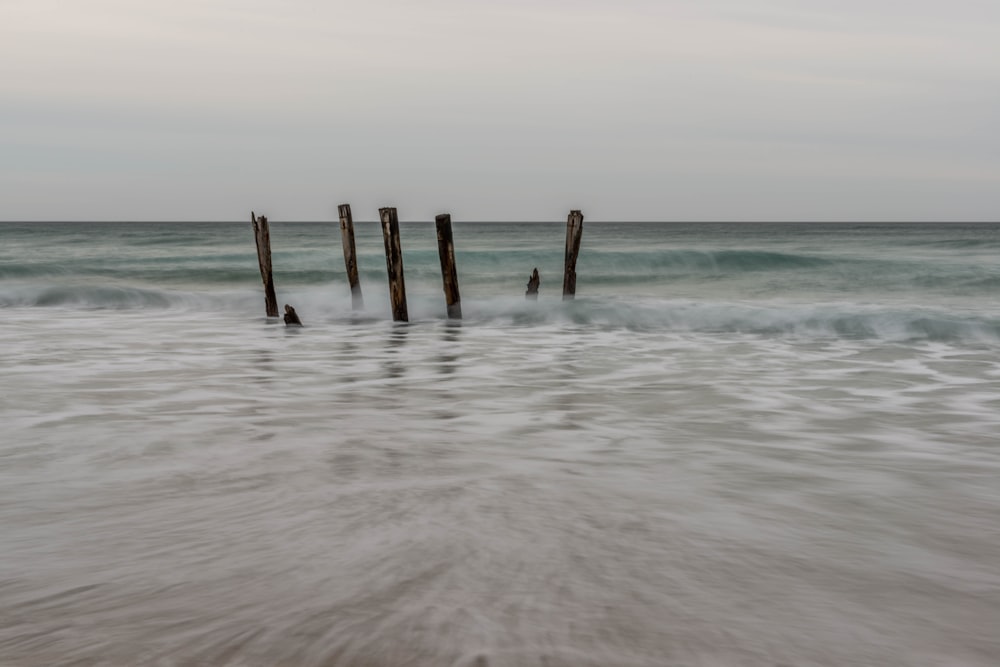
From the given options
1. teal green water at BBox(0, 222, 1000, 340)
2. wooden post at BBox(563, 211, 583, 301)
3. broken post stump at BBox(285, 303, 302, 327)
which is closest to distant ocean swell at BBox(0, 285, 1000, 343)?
teal green water at BBox(0, 222, 1000, 340)

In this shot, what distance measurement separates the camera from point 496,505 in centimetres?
477

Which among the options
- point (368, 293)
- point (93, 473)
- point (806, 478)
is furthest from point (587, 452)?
point (368, 293)

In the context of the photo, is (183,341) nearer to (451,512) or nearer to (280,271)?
(451,512)

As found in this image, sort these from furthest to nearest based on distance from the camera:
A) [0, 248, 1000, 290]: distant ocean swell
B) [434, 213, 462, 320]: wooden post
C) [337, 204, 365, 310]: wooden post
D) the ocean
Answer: [0, 248, 1000, 290]: distant ocean swell < [337, 204, 365, 310]: wooden post < [434, 213, 462, 320]: wooden post < the ocean

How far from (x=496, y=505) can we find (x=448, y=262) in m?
10.9

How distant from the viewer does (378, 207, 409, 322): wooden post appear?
14609mm

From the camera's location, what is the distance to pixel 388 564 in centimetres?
380

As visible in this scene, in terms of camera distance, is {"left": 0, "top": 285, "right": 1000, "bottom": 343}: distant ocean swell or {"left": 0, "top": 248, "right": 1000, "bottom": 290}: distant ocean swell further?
{"left": 0, "top": 248, "right": 1000, "bottom": 290}: distant ocean swell

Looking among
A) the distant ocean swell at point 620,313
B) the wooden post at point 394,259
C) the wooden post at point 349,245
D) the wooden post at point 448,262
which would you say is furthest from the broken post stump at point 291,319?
the wooden post at point 448,262

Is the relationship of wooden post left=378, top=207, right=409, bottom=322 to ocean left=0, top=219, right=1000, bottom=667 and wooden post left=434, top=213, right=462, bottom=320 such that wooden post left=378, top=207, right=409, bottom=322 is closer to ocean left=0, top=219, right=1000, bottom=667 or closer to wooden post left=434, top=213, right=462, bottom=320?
wooden post left=434, top=213, right=462, bottom=320

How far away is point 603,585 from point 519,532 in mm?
779

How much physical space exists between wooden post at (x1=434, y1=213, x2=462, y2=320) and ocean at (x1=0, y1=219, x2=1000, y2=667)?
301cm

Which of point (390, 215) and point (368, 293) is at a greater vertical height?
point (390, 215)

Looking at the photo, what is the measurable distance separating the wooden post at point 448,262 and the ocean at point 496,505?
9.87 feet
